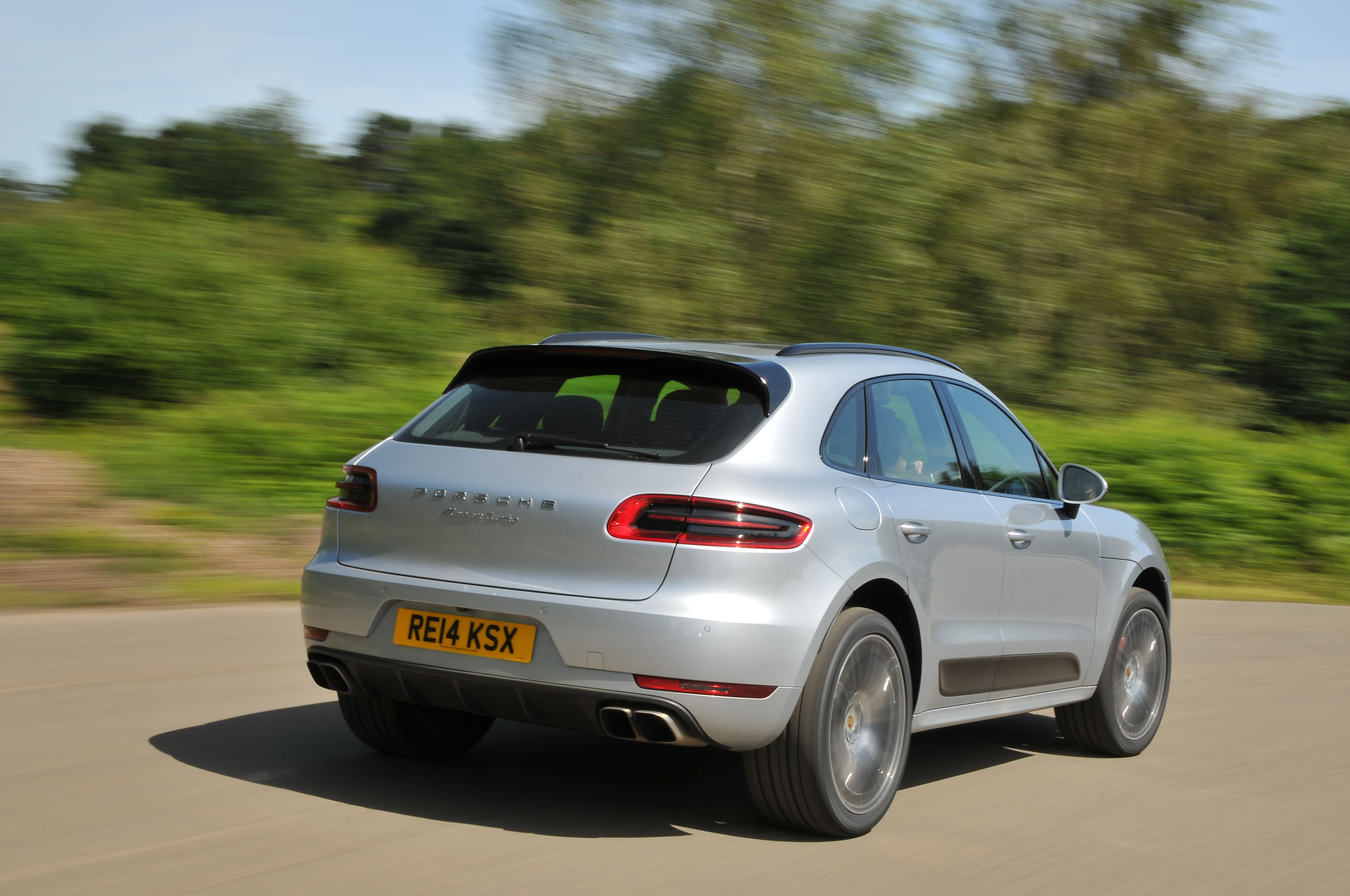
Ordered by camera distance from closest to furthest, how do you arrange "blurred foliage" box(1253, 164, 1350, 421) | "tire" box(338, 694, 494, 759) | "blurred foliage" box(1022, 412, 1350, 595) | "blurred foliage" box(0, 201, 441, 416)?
"tire" box(338, 694, 494, 759), "blurred foliage" box(1022, 412, 1350, 595), "blurred foliage" box(0, 201, 441, 416), "blurred foliage" box(1253, 164, 1350, 421)

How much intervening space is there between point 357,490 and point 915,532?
187 cm

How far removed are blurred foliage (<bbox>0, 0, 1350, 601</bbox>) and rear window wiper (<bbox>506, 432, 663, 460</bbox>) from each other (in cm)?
794

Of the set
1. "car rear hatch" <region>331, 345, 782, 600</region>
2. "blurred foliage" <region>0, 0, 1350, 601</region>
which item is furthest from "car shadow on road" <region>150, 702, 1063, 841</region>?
"blurred foliage" <region>0, 0, 1350, 601</region>

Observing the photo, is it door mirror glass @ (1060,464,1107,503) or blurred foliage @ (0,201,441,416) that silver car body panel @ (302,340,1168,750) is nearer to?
door mirror glass @ (1060,464,1107,503)

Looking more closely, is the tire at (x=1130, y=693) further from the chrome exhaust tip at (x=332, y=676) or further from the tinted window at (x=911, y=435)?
the chrome exhaust tip at (x=332, y=676)

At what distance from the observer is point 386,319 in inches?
781

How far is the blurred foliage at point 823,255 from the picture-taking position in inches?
580

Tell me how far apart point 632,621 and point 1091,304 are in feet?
62.7

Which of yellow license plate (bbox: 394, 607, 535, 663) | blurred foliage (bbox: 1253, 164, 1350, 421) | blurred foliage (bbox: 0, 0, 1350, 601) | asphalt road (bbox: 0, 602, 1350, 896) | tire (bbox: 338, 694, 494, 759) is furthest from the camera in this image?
blurred foliage (bbox: 1253, 164, 1350, 421)

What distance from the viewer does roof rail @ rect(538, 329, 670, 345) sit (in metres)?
4.90

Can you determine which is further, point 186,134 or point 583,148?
point 186,134

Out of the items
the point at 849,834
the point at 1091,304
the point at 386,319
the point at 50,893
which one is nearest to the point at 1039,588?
the point at 849,834

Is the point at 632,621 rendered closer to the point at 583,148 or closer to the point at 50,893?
the point at 50,893

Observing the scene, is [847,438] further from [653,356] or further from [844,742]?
[844,742]
